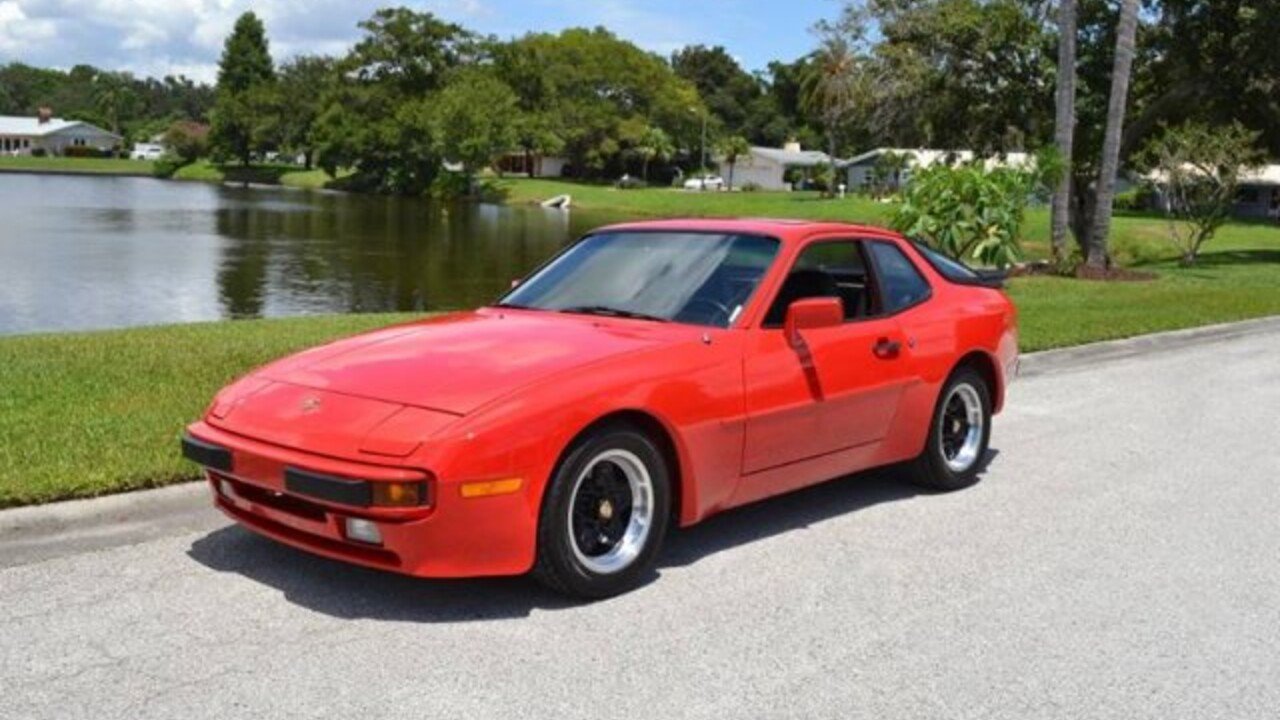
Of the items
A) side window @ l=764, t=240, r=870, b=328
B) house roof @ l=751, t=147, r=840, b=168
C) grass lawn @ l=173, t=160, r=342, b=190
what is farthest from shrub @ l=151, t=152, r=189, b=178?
side window @ l=764, t=240, r=870, b=328

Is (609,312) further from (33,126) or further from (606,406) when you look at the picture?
(33,126)

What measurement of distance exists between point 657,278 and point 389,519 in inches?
77.8

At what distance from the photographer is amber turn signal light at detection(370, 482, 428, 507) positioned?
4172 mm

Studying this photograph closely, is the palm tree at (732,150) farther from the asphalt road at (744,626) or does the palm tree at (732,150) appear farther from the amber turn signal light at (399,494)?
the amber turn signal light at (399,494)

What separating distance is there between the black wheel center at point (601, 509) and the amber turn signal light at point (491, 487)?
37 centimetres

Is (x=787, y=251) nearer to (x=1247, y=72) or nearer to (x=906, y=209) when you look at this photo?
(x=906, y=209)

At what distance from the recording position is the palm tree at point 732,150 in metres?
106

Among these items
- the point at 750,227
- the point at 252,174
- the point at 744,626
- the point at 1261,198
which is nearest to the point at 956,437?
the point at 750,227

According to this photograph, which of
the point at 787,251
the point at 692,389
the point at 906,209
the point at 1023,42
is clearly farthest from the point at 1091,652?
the point at 1023,42

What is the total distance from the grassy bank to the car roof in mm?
2540

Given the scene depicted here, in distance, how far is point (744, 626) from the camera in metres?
4.50

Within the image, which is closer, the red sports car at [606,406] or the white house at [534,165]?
the red sports car at [606,406]

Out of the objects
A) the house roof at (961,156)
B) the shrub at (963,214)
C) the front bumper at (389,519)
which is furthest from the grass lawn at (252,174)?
the front bumper at (389,519)

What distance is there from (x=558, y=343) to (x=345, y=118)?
9719cm
